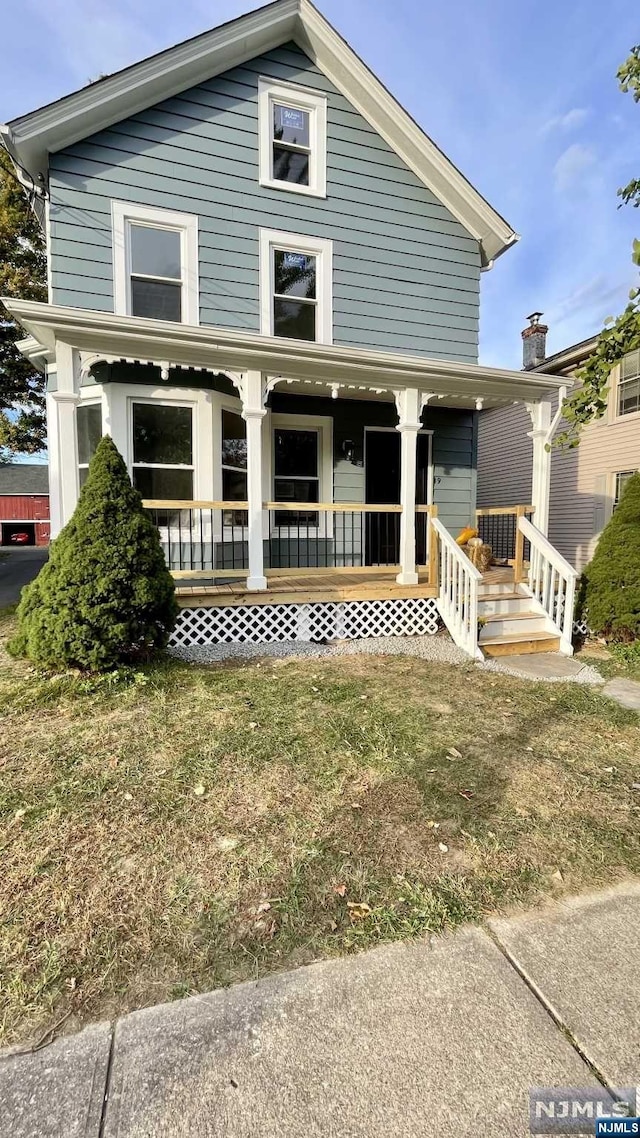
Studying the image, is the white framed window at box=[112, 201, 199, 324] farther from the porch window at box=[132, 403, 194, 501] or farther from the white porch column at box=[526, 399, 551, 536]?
the white porch column at box=[526, 399, 551, 536]

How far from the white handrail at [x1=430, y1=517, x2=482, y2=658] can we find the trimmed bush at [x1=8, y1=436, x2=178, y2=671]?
3197mm

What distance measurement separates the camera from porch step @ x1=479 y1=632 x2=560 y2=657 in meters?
5.93

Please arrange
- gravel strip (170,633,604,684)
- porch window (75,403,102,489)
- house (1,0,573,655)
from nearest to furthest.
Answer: gravel strip (170,633,604,684)
house (1,0,573,655)
porch window (75,403,102,489)

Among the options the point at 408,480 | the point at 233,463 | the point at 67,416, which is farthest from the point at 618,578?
the point at 67,416

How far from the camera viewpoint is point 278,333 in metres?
7.55

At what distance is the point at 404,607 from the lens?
6574 mm

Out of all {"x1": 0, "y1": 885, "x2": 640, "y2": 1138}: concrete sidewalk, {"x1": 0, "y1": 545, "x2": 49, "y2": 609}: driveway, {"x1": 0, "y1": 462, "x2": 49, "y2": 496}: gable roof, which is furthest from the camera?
{"x1": 0, "y1": 462, "x2": 49, "y2": 496}: gable roof

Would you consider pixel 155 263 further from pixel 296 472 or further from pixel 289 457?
pixel 296 472

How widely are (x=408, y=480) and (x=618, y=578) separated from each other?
2808 millimetres

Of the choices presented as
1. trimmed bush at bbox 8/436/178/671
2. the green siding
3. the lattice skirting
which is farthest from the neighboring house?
trimmed bush at bbox 8/436/178/671

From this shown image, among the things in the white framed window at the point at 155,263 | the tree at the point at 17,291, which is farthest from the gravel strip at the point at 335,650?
the tree at the point at 17,291

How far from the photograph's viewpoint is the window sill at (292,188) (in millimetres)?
7344

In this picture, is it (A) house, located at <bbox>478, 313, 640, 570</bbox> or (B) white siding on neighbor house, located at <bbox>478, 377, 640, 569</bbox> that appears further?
(B) white siding on neighbor house, located at <bbox>478, 377, 640, 569</bbox>

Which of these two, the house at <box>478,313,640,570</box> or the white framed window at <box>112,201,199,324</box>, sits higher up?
the white framed window at <box>112,201,199,324</box>
